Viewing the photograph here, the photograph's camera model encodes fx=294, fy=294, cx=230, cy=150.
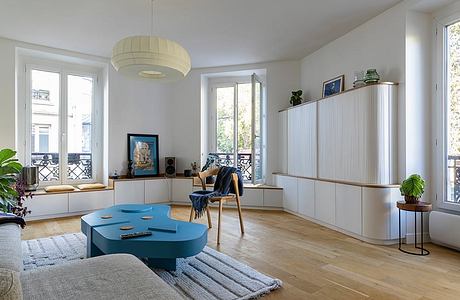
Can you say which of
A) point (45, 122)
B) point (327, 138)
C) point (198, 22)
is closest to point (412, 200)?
point (327, 138)

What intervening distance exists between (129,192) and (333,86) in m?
3.99

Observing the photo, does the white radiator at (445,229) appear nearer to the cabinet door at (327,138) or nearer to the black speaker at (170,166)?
the cabinet door at (327,138)

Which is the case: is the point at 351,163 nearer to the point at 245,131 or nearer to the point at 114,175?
the point at 245,131

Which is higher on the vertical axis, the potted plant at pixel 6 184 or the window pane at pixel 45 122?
the window pane at pixel 45 122

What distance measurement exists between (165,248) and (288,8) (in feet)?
9.94

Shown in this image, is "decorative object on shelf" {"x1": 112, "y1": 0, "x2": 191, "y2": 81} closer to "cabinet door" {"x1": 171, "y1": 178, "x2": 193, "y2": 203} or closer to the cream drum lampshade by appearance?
the cream drum lampshade

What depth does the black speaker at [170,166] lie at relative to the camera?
6070 millimetres

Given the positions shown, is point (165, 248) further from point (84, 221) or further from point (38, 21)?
point (38, 21)

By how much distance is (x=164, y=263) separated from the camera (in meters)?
2.60

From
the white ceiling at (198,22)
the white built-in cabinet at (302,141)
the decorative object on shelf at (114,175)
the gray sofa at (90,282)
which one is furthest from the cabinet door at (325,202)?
the decorative object on shelf at (114,175)

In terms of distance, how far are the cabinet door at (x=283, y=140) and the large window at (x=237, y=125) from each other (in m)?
0.37

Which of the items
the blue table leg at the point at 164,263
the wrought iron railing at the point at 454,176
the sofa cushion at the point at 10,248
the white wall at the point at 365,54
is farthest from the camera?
the white wall at the point at 365,54

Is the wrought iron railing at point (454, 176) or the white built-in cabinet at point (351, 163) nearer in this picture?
the wrought iron railing at point (454, 176)

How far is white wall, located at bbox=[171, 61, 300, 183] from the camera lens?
5.57 m
